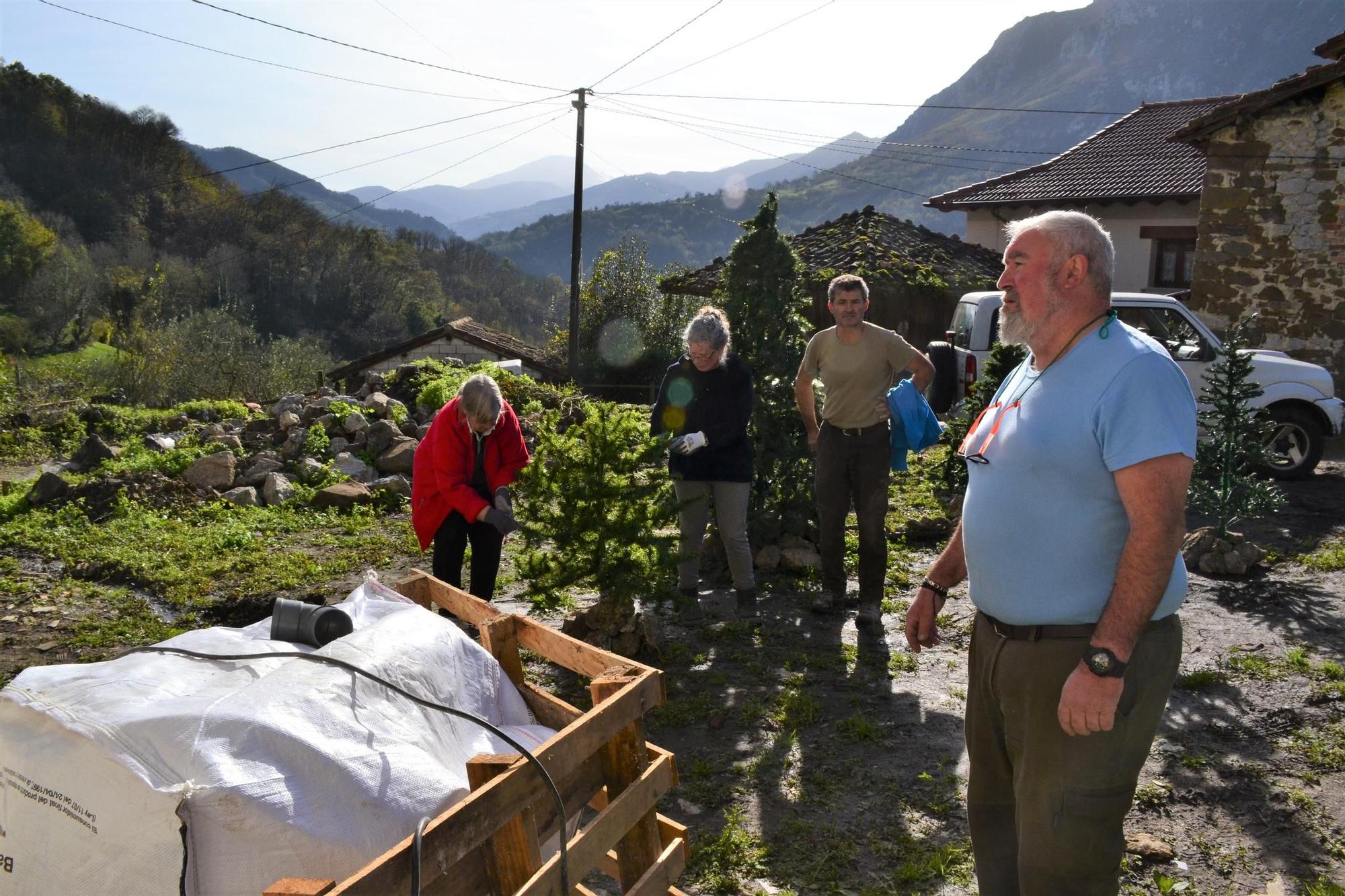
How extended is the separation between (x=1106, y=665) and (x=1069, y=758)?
0.85ft

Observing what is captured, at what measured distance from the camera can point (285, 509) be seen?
29.8 feet

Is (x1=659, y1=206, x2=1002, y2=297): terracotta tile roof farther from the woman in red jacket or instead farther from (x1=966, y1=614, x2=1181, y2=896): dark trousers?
(x1=966, y1=614, x2=1181, y2=896): dark trousers

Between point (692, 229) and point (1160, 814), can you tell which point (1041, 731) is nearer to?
point (1160, 814)

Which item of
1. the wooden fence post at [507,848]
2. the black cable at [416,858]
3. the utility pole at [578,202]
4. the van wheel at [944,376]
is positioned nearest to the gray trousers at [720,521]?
the wooden fence post at [507,848]

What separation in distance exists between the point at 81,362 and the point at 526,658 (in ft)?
87.2

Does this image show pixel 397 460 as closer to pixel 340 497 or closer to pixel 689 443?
pixel 340 497

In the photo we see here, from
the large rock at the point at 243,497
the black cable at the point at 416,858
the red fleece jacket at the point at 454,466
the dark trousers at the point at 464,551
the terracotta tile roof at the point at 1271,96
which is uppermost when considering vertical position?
the terracotta tile roof at the point at 1271,96

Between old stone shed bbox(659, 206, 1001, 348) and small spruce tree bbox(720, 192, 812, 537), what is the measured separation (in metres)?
10.8

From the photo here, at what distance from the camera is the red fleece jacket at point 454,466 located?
4.65 metres

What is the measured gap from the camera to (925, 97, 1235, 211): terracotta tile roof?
62.2ft

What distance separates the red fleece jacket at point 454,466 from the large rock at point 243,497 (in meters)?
5.20

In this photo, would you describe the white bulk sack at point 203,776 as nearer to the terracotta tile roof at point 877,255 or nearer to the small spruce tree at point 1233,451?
the small spruce tree at point 1233,451

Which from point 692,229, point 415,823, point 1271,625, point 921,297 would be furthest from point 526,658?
point 692,229

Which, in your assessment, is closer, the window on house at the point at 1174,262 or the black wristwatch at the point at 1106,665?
the black wristwatch at the point at 1106,665
